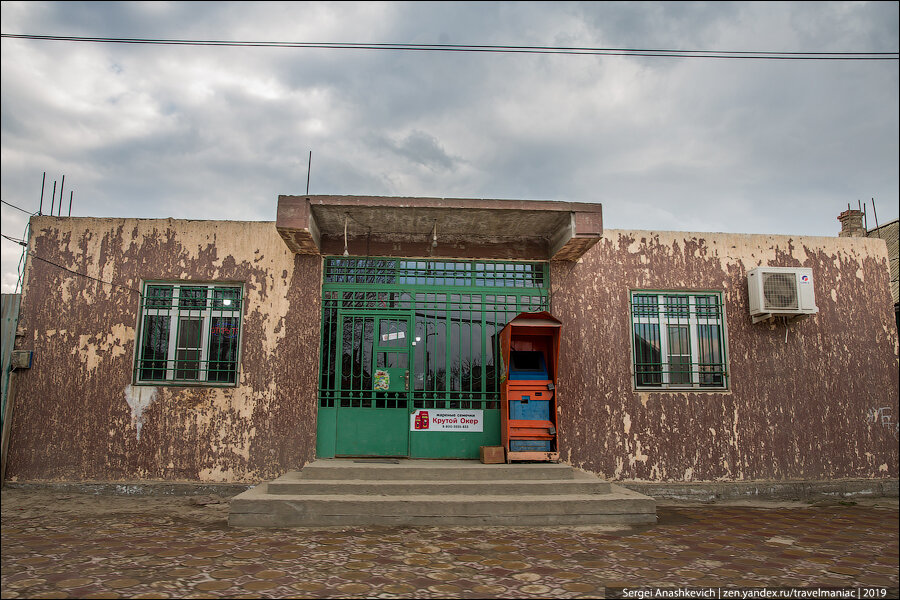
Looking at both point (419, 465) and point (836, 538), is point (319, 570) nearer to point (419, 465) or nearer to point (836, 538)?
point (419, 465)

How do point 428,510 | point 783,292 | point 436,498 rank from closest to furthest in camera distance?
point 428,510
point 436,498
point 783,292

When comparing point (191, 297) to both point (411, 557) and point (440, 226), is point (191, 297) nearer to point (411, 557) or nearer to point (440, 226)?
point (440, 226)

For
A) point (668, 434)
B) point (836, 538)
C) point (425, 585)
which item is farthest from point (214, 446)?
point (836, 538)

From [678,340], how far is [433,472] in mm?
4268

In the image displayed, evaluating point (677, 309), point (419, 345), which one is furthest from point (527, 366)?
point (677, 309)

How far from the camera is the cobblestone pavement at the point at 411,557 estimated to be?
4.33 m

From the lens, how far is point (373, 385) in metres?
8.22

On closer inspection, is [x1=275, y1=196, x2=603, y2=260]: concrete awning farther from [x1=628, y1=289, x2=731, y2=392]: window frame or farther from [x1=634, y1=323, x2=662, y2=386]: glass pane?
[x1=634, y1=323, x2=662, y2=386]: glass pane

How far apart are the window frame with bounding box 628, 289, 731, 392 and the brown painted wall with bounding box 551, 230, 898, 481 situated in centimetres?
11

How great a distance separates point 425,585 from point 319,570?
94 cm

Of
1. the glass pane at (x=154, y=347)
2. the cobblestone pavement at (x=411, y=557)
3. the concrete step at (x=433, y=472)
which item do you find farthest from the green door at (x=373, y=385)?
the glass pane at (x=154, y=347)

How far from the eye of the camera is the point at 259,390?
26.4ft

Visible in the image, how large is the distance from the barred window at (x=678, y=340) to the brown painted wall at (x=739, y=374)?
6.6 inches

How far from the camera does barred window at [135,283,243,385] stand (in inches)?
321
